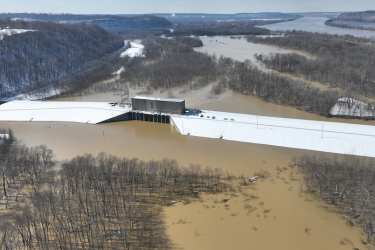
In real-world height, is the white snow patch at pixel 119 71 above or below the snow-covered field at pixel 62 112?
above

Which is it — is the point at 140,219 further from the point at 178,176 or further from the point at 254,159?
the point at 254,159

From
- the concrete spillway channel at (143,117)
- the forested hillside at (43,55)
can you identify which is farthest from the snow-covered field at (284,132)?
the forested hillside at (43,55)

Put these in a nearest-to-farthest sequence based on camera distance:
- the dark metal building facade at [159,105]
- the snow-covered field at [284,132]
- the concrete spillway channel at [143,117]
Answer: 1. the snow-covered field at [284,132]
2. the dark metal building facade at [159,105]
3. the concrete spillway channel at [143,117]

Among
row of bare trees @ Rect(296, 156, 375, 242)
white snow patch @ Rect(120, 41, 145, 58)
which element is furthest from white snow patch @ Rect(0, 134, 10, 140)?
white snow patch @ Rect(120, 41, 145, 58)

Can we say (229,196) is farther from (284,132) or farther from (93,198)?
(284,132)

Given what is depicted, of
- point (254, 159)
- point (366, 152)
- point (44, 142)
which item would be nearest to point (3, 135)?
point (44, 142)

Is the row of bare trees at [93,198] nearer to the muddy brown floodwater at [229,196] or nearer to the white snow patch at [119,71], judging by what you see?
the muddy brown floodwater at [229,196]

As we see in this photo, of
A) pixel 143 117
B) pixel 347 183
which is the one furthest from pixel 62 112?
pixel 347 183
